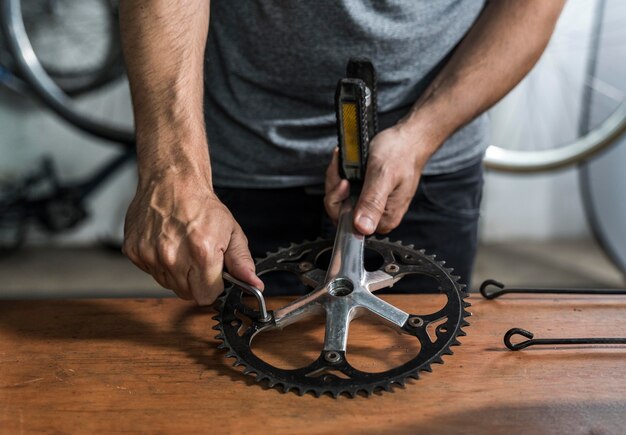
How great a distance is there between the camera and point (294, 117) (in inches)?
40.1

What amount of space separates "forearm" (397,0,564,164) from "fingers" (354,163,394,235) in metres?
0.11

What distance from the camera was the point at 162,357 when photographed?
2.55 ft

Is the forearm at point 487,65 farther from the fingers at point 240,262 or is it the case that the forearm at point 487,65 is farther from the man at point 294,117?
the fingers at point 240,262

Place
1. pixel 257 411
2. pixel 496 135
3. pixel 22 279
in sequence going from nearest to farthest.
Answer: pixel 257 411, pixel 22 279, pixel 496 135

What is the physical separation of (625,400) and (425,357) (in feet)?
0.55

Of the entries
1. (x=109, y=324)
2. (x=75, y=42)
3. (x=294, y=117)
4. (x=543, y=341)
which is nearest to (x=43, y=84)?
(x=75, y=42)

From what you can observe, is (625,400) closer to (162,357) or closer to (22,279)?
(162,357)

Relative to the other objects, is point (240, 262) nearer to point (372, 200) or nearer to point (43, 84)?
point (372, 200)

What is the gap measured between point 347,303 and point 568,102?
1782 mm

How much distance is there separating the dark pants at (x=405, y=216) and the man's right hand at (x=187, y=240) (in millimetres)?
223

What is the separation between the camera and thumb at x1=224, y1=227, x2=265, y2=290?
0.79 metres

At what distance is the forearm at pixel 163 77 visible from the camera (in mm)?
861

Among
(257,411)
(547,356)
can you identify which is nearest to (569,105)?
(547,356)

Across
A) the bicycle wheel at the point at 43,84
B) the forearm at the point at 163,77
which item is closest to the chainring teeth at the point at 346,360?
the forearm at the point at 163,77
